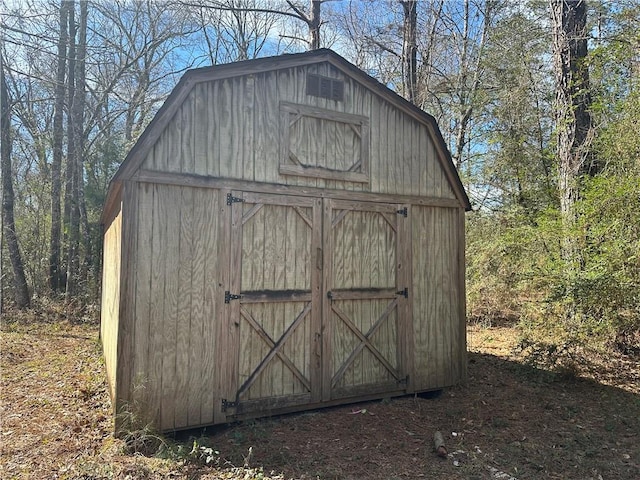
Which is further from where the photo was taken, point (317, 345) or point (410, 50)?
point (410, 50)

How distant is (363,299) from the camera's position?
541cm

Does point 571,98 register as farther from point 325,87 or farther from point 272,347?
point 272,347

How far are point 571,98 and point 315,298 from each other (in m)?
6.26

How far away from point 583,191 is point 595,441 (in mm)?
4322

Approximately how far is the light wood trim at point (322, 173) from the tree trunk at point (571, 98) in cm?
423

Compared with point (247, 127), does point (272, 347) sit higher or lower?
lower

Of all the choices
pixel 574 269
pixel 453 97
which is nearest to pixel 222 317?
pixel 574 269

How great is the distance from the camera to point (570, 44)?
26.2 feet

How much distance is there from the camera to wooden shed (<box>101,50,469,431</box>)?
427 centimetres

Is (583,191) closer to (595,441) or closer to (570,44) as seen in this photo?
(570,44)

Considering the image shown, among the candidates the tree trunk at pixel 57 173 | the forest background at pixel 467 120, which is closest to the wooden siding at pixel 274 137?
the forest background at pixel 467 120

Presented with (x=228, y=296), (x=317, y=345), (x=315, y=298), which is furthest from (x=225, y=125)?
(x=317, y=345)

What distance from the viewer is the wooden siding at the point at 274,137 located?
4488 millimetres

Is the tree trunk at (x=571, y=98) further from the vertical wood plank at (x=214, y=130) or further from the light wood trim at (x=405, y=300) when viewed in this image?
the vertical wood plank at (x=214, y=130)
